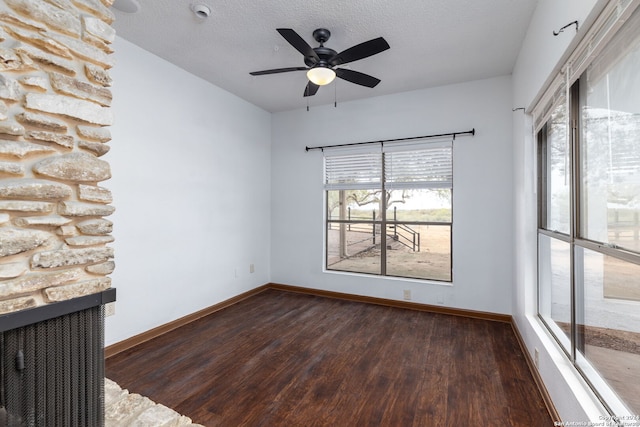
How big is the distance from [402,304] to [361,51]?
3.11m

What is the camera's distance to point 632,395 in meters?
1.26

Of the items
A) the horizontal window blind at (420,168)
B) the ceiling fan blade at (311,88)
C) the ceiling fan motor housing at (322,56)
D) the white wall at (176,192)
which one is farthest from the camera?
the horizontal window blind at (420,168)

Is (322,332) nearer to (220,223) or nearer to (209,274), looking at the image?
(209,274)

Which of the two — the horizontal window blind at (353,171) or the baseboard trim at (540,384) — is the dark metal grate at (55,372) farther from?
the horizontal window blind at (353,171)

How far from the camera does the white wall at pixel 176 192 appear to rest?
9.24 ft

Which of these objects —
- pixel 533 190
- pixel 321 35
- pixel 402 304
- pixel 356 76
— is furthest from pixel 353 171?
pixel 533 190

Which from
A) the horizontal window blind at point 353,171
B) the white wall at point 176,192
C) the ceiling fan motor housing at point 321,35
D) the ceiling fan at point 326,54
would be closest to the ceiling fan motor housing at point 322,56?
the ceiling fan at point 326,54

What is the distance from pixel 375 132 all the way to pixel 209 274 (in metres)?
2.96

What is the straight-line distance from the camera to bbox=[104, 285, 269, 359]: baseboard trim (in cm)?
274

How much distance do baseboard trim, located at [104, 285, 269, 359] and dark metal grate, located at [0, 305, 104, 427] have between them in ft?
5.02

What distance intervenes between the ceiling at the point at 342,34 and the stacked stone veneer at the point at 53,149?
1.26 metres

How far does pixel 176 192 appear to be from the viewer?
336cm

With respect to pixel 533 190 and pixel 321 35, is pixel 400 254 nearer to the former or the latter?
pixel 533 190

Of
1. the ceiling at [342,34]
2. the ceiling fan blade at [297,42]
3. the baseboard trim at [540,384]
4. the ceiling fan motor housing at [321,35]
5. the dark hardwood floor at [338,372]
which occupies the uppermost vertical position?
the ceiling at [342,34]
